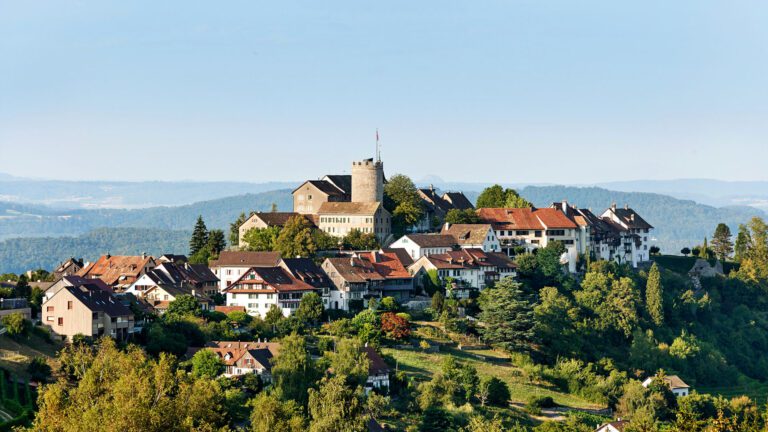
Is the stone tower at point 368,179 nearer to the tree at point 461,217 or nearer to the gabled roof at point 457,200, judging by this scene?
the tree at point 461,217

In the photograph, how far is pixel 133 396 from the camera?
45438 mm

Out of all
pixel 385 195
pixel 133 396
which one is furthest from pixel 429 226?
pixel 133 396

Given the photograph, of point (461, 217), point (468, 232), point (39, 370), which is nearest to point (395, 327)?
point (468, 232)

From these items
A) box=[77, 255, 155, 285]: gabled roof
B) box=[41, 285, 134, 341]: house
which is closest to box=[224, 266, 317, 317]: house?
box=[77, 255, 155, 285]: gabled roof

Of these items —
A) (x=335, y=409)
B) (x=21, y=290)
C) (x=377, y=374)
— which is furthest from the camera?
(x=21, y=290)

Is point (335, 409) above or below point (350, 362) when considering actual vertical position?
below

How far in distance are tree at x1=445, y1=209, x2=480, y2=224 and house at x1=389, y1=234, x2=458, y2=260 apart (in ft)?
27.2

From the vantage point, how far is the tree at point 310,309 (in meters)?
82.8

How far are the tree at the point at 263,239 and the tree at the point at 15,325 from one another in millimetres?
29523

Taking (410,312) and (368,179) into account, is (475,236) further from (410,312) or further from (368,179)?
(410,312)

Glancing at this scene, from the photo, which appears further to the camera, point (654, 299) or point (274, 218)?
point (274, 218)

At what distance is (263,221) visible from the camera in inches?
4102

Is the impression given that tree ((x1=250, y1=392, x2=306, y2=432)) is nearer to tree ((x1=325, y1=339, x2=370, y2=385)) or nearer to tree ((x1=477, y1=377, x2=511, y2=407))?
tree ((x1=325, y1=339, x2=370, y2=385))

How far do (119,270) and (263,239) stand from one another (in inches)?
474
